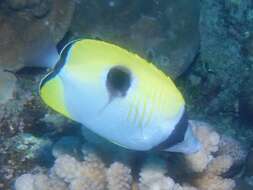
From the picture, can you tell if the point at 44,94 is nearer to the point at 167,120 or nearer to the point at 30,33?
the point at 167,120

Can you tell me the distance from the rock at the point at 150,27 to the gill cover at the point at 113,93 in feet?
7.58

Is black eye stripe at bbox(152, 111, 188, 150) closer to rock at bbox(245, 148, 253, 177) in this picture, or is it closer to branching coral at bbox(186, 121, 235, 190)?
branching coral at bbox(186, 121, 235, 190)

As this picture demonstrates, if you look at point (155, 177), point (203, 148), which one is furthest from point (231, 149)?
point (155, 177)

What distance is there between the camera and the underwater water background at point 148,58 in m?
3.64

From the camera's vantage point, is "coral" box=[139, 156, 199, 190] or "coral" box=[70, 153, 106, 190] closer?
"coral" box=[139, 156, 199, 190]

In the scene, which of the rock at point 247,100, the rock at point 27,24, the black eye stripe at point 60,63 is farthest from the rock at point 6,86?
the rock at point 247,100

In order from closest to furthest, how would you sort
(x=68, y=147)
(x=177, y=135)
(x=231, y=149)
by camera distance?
(x=177, y=135) → (x=68, y=147) → (x=231, y=149)

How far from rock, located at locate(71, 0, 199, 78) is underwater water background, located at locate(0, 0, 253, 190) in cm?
1

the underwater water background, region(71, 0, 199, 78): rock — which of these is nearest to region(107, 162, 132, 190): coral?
the underwater water background

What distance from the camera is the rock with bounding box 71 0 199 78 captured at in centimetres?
425

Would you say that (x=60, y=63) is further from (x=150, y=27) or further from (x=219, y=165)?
(x=150, y=27)

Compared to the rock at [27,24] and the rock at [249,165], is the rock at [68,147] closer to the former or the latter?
the rock at [27,24]

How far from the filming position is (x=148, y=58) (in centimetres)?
421

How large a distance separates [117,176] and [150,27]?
7.05ft
